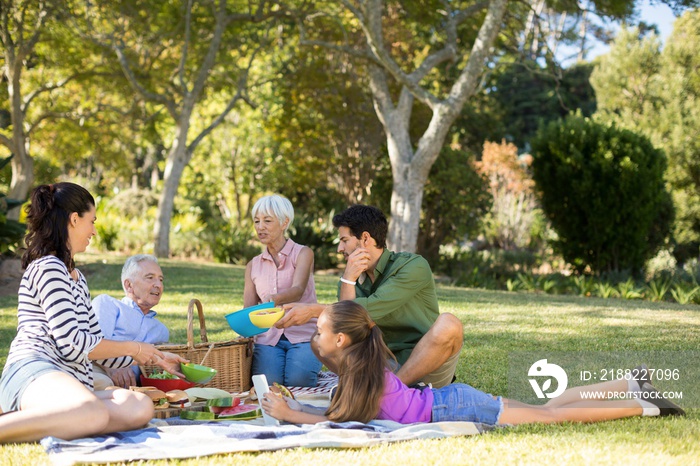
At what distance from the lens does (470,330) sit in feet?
25.9

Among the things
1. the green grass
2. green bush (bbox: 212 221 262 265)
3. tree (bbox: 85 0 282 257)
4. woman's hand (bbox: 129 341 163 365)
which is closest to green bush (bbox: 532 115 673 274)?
the green grass

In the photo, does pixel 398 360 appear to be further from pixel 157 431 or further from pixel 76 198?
pixel 76 198

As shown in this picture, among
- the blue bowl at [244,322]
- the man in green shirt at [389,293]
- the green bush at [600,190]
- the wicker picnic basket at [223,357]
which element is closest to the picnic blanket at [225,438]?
the man in green shirt at [389,293]

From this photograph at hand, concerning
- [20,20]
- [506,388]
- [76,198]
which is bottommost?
[506,388]

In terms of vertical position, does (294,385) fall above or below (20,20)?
below

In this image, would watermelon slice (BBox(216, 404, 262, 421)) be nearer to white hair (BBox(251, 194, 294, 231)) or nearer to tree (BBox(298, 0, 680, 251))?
white hair (BBox(251, 194, 294, 231))

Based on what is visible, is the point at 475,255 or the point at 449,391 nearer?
the point at 449,391

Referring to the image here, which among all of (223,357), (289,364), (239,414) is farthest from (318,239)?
(239,414)

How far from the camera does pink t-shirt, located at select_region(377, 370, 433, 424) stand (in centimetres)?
400

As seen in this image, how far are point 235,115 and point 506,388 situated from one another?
60.4 ft

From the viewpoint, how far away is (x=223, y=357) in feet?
16.4

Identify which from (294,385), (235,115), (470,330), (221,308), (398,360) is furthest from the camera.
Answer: (235,115)

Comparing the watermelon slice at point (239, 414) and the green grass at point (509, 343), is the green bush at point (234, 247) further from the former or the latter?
the watermelon slice at point (239, 414)

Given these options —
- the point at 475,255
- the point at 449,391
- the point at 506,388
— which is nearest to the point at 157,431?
the point at 449,391
